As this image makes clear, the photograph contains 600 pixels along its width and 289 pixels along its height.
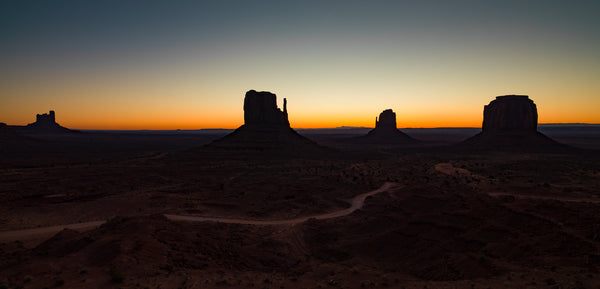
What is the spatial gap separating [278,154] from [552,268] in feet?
215

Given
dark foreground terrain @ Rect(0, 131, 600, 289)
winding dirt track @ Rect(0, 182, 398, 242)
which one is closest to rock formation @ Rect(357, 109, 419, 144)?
dark foreground terrain @ Rect(0, 131, 600, 289)

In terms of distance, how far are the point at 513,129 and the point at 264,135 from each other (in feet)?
279

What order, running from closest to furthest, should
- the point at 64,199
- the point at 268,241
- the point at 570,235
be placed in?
the point at 570,235 < the point at 268,241 < the point at 64,199

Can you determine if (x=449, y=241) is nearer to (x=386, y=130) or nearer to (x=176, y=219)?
(x=176, y=219)

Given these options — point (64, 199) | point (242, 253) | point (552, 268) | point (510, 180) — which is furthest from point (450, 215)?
point (64, 199)

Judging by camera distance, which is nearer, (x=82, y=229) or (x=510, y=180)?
(x=82, y=229)

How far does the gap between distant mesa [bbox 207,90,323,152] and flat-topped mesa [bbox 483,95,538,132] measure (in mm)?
67479

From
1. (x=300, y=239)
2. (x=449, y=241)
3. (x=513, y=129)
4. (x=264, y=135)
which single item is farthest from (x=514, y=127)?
(x=300, y=239)

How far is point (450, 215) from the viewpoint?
2234cm

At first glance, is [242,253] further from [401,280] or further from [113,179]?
[113,179]

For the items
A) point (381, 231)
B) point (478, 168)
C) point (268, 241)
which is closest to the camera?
point (268, 241)

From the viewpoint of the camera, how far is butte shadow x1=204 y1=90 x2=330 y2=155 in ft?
261

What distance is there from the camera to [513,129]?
10144 cm

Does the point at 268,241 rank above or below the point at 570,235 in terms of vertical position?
below
